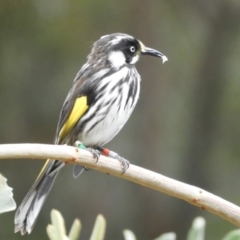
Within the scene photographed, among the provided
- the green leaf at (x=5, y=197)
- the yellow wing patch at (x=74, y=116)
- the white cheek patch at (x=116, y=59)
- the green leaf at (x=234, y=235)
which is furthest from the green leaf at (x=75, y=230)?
the white cheek patch at (x=116, y=59)

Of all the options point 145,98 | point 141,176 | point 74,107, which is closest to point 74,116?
point 74,107

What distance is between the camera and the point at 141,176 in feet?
5.64

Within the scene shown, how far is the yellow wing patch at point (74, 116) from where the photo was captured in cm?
282

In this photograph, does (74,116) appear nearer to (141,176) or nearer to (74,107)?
(74,107)

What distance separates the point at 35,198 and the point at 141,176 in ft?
3.41

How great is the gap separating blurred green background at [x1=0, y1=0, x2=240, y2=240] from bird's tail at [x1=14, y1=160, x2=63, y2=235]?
2.62 m

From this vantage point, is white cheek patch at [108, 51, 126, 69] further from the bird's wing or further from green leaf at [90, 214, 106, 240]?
green leaf at [90, 214, 106, 240]

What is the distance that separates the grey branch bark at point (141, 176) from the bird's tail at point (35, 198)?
0.53 m

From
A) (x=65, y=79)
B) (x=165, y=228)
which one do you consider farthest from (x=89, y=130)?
(x=165, y=228)

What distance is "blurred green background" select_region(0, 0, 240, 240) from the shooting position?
18.1ft

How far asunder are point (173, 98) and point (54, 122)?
109 cm

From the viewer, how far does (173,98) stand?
5.94 metres

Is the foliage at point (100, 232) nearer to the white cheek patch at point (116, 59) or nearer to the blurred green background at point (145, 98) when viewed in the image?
the white cheek patch at point (116, 59)

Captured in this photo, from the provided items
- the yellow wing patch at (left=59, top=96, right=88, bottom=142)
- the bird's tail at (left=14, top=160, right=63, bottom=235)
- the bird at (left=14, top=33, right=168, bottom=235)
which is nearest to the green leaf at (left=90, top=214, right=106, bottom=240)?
the bird's tail at (left=14, top=160, right=63, bottom=235)
